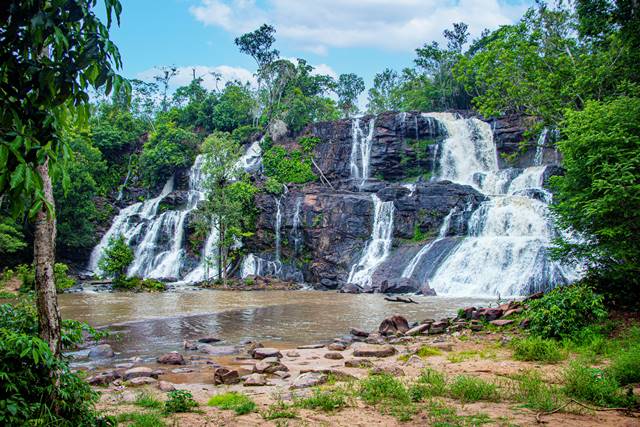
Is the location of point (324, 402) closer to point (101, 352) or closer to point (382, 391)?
point (382, 391)

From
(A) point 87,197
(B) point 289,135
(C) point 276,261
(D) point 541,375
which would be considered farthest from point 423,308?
(B) point 289,135

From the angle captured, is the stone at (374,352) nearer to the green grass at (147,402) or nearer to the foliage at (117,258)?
the green grass at (147,402)

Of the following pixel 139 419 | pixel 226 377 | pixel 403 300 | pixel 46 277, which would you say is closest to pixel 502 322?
pixel 226 377

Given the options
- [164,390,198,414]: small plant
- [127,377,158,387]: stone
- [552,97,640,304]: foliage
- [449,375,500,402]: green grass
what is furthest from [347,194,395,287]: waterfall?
[164,390,198,414]: small plant

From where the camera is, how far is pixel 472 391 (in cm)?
599

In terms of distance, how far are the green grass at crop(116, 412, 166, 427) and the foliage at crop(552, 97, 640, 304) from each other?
8.51 meters

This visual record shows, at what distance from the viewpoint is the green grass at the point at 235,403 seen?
18.4 feet

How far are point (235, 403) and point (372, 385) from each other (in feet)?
5.86

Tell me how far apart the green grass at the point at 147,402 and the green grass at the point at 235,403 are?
2.05 ft

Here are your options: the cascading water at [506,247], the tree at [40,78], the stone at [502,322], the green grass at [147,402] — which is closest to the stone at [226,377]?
the green grass at [147,402]

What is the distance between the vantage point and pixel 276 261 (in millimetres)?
32844

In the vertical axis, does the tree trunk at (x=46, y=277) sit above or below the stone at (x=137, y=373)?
above

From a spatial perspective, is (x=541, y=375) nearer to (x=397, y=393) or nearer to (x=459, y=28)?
(x=397, y=393)

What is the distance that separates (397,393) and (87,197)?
3427 centimetres
